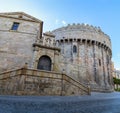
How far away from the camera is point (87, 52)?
27.0 meters

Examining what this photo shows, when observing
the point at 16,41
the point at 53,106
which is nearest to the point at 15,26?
the point at 16,41

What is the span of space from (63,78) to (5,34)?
40.4ft

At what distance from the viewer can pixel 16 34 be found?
59.6ft

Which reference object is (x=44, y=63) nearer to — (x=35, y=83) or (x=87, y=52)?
(x=35, y=83)

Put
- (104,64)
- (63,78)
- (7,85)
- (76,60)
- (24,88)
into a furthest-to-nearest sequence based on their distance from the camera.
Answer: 1. (104,64)
2. (76,60)
3. (63,78)
4. (7,85)
5. (24,88)

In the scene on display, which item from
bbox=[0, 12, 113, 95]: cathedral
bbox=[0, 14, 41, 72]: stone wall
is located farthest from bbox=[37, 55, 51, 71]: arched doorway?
bbox=[0, 14, 41, 72]: stone wall

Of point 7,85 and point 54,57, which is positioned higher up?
point 54,57

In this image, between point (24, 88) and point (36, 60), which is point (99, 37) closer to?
point (36, 60)

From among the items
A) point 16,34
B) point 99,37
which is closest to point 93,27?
point 99,37

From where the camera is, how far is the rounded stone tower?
24.8 m

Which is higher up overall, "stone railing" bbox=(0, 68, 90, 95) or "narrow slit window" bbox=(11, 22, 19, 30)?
"narrow slit window" bbox=(11, 22, 19, 30)

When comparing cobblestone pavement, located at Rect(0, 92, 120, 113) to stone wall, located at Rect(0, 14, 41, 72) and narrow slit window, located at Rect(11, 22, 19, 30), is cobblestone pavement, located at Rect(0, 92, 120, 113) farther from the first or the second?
narrow slit window, located at Rect(11, 22, 19, 30)

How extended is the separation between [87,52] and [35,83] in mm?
19397

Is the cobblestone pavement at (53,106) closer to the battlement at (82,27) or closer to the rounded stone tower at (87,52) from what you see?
the rounded stone tower at (87,52)
